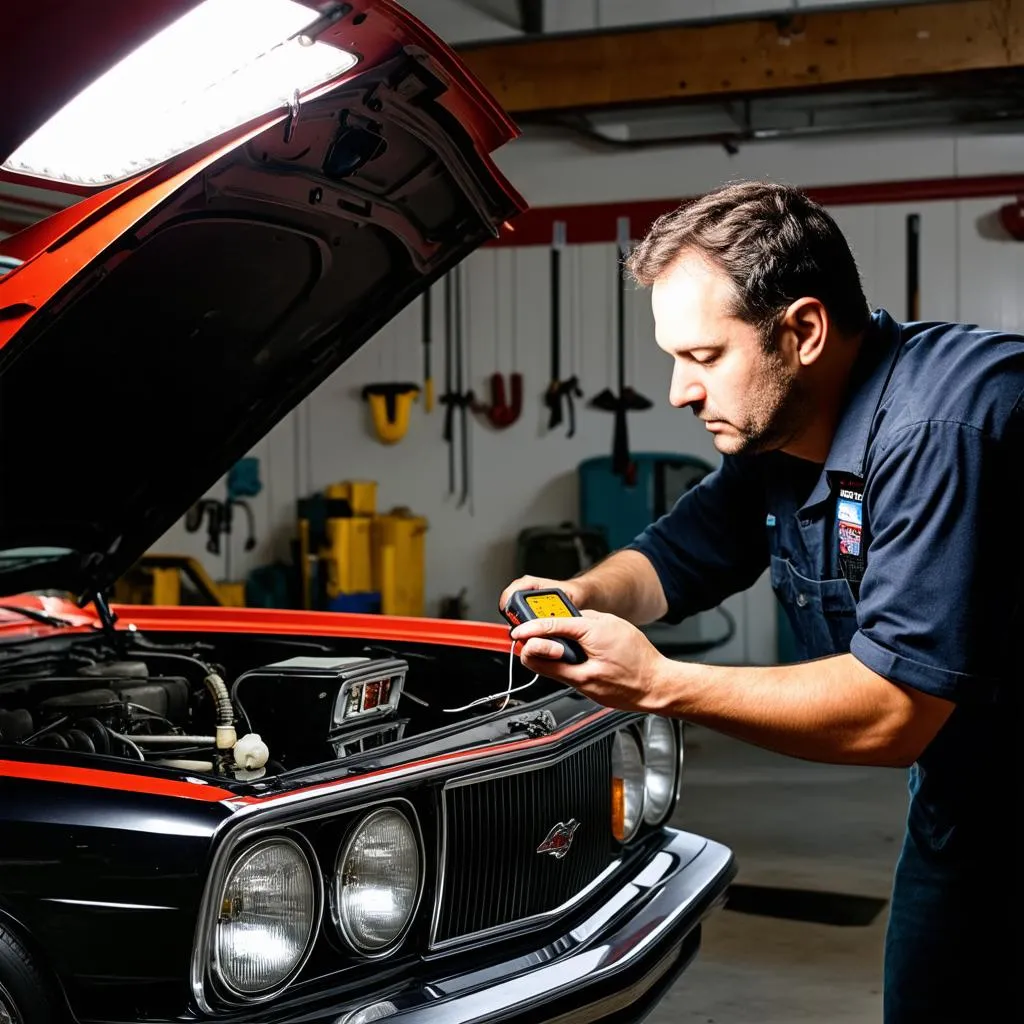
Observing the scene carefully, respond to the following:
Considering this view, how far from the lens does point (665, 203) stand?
7.45 metres

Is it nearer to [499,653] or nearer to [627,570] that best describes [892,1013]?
[627,570]

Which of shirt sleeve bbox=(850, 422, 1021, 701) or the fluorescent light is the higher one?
the fluorescent light

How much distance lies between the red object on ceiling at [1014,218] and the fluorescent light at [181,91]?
5942mm

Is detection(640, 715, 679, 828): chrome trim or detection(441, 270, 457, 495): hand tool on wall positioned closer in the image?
detection(640, 715, 679, 828): chrome trim

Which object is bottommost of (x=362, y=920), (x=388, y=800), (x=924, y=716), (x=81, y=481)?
(x=362, y=920)

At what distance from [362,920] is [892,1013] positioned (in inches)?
26.5

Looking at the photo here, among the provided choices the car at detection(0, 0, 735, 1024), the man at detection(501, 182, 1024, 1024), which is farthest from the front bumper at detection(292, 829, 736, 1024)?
the man at detection(501, 182, 1024, 1024)

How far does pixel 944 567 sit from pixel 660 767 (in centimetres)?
114

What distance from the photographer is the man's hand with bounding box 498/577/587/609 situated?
5.41ft

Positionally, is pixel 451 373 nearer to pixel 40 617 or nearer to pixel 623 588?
pixel 40 617

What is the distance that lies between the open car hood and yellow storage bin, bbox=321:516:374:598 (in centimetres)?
469

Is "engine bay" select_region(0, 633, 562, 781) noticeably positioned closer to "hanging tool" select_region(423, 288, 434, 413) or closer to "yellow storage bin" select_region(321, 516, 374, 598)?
"yellow storage bin" select_region(321, 516, 374, 598)

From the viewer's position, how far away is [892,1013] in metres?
1.58

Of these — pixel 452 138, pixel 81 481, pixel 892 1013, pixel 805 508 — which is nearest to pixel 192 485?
pixel 81 481
